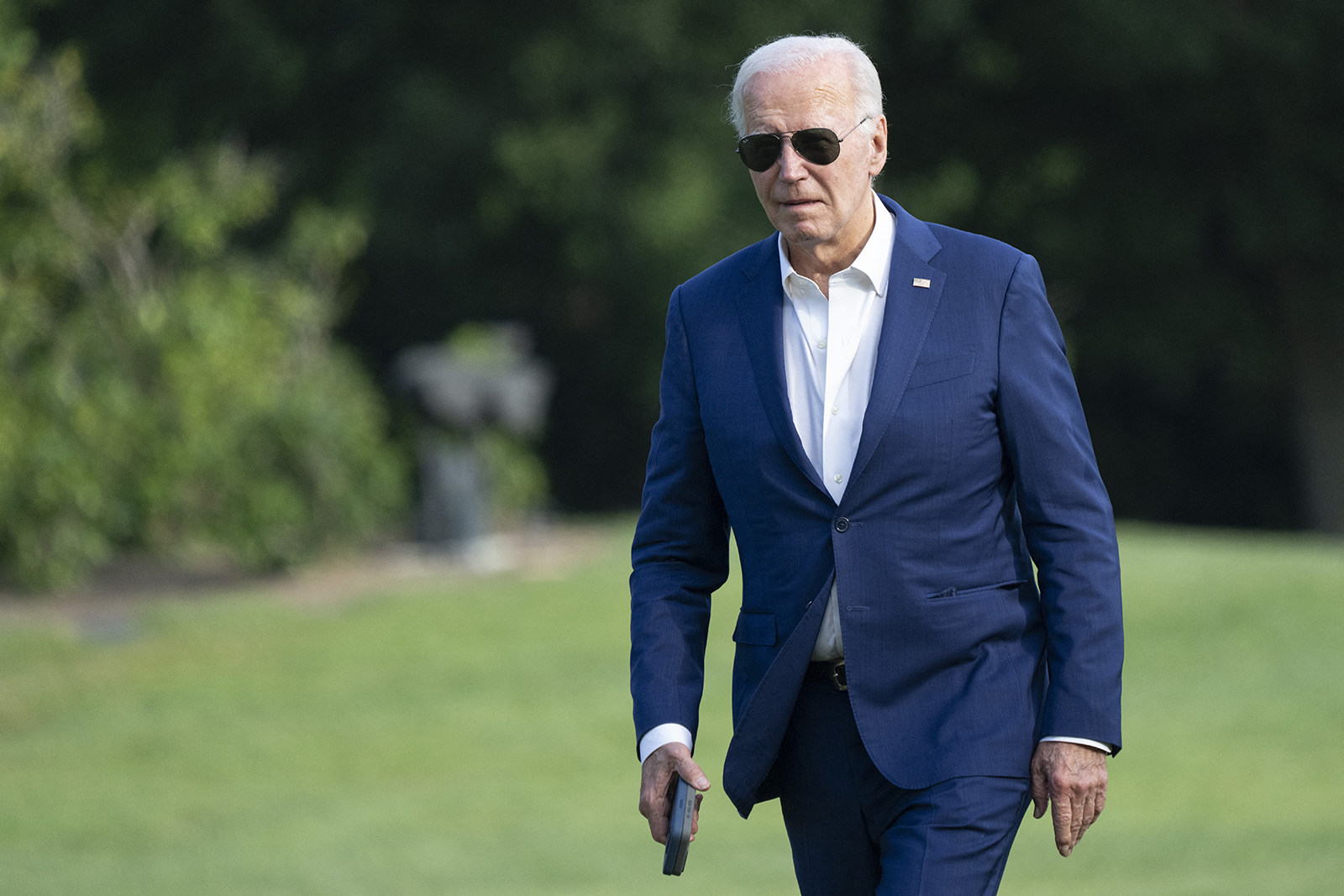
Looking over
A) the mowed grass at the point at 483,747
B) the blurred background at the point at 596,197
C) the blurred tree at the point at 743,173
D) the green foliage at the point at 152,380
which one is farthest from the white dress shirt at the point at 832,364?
the blurred tree at the point at 743,173

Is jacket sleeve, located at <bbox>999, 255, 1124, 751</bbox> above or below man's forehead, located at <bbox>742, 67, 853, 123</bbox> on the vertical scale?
below

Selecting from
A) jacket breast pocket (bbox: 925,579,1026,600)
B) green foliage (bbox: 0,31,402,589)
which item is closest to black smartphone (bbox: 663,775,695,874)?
jacket breast pocket (bbox: 925,579,1026,600)

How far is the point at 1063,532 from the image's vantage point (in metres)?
2.85

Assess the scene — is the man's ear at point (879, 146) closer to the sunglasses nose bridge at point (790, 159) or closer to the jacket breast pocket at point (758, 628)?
the sunglasses nose bridge at point (790, 159)

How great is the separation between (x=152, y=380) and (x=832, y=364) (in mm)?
13078

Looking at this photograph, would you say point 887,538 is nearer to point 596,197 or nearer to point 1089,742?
point 1089,742

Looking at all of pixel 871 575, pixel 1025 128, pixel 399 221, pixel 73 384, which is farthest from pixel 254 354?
pixel 871 575

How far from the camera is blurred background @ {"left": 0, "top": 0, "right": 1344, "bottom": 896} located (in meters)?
8.56

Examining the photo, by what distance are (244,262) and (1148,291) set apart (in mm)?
11076

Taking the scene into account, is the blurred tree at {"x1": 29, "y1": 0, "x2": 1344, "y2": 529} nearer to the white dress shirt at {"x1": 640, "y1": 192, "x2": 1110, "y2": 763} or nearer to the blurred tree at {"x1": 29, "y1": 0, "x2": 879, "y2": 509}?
the blurred tree at {"x1": 29, "y1": 0, "x2": 879, "y2": 509}

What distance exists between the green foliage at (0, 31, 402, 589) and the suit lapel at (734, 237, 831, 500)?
11257 mm

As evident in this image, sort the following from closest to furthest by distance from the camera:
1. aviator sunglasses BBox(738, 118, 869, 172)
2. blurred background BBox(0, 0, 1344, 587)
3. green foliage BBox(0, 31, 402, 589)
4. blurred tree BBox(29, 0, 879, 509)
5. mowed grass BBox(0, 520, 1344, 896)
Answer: aviator sunglasses BBox(738, 118, 869, 172) < mowed grass BBox(0, 520, 1344, 896) < green foliage BBox(0, 31, 402, 589) < blurred background BBox(0, 0, 1344, 587) < blurred tree BBox(29, 0, 879, 509)

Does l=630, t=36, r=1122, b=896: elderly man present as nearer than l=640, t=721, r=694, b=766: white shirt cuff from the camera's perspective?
Yes

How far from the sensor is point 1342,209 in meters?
20.7
